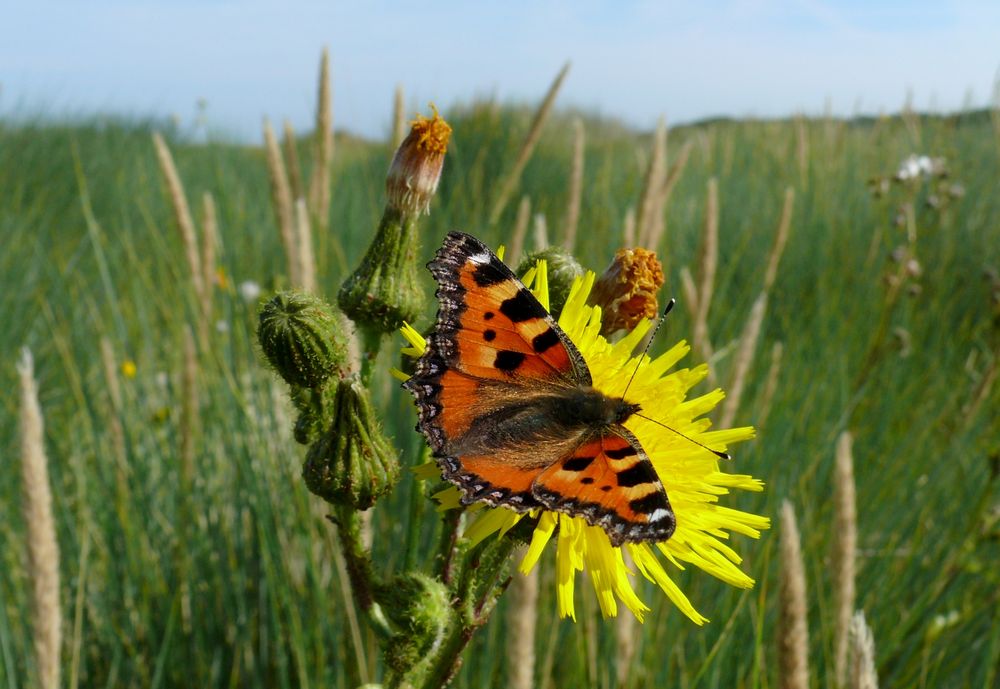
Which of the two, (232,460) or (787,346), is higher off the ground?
(787,346)

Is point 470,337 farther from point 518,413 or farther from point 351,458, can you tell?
point 351,458

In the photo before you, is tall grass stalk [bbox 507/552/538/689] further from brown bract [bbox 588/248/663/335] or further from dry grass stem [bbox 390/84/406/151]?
dry grass stem [bbox 390/84/406/151]

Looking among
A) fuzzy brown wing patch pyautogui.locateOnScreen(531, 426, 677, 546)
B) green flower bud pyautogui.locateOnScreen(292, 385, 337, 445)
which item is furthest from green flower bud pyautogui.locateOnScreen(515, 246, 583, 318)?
green flower bud pyautogui.locateOnScreen(292, 385, 337, 445)

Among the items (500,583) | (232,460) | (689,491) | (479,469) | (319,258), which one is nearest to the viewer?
(479,469)

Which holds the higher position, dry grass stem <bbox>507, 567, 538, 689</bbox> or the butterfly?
the butterfly

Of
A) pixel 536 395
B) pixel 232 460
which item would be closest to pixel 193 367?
pixel 232 460

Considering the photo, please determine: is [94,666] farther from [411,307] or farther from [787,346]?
[787,346]

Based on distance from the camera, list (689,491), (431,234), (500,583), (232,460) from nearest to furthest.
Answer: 1. (500,583)
2. (689,491)
3. (232,460)
4. (431,234)

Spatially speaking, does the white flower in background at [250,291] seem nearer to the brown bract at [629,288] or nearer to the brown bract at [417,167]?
the brown bract at [417,167]

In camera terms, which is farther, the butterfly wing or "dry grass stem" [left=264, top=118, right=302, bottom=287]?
"dry grass stem" [left=264, top=118, right=302, bottom=287]
